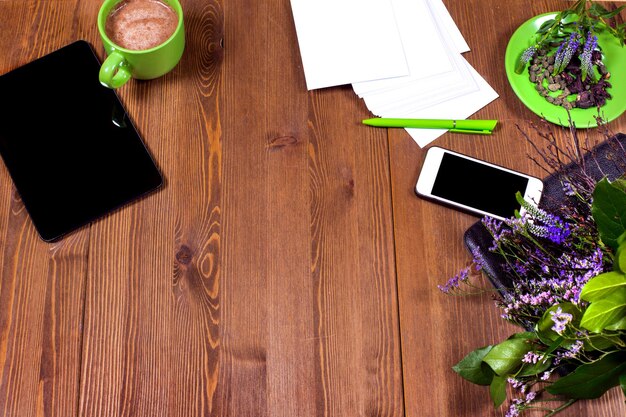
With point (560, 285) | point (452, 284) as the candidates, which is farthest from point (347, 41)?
point (560, 285)

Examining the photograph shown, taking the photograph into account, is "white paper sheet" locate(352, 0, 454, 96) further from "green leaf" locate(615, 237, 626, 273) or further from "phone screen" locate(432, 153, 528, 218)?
"green leaf" locate(615, 237, 626, 273)

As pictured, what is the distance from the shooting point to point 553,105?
41.5 inches

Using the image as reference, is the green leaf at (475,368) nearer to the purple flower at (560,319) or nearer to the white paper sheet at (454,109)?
the purple flower at (560,319)

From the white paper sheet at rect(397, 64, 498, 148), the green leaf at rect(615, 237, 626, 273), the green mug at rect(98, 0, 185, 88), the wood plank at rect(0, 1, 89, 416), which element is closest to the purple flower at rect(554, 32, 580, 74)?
the white paper sheet at rect(397, 64, 498, 148)

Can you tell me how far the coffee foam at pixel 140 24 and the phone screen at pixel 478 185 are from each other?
1.52 feet

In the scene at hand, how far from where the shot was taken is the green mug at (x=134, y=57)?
3.15ft

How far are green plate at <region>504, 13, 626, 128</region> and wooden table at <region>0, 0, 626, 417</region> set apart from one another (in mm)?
23

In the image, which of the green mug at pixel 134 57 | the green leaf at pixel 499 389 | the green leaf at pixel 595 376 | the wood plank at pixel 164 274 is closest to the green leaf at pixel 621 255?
the green leaf at pixel 595 376

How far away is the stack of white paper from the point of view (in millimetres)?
1064

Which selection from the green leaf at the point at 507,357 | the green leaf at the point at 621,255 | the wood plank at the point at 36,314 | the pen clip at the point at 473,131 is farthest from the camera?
the pen clip at the point at 473,131

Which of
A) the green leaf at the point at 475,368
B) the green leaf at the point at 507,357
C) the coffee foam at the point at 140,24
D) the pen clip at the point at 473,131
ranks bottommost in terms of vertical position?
the green leaf at the point at 475,368

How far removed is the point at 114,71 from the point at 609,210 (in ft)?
2.26

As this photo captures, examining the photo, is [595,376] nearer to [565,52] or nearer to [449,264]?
[449,264]

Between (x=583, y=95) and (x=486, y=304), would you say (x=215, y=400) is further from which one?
(x=583, y=95)
